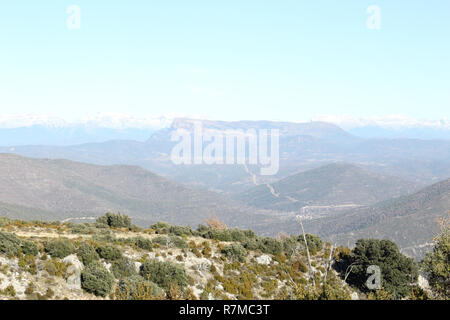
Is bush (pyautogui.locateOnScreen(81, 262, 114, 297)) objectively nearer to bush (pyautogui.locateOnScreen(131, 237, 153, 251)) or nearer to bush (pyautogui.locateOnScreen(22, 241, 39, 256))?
bush (pyautogui.locateOnScreen(22, 241, 39, 256))

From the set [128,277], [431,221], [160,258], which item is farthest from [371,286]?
[431,221]

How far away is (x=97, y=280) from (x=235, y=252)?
11.6m

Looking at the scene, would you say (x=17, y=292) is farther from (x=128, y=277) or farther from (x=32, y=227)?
(x=32, y=227)

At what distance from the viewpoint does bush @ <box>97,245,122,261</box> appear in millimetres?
21359

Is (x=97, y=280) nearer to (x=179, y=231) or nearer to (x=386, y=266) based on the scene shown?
(x=179, y=231)

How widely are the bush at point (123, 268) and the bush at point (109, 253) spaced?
1.33 ft

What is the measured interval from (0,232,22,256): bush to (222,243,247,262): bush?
555 inches

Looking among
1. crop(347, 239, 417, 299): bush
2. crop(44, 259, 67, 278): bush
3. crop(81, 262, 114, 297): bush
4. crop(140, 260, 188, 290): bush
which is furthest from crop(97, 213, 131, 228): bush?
crop(347, 239, 417, 299): bush

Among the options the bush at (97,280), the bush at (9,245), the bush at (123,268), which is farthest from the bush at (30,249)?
the bush at (123,268)

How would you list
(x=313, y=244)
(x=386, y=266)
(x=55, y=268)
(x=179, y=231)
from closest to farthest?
(x=55, y=268), (x=386, y=266), (x=313, y=244), (x=179, y=231)

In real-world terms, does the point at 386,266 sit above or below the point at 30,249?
below

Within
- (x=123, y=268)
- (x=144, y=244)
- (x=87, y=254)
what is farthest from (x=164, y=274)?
(x=144, y=244)

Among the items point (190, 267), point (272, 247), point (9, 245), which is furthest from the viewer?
point (272, 247)

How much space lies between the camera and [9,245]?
62.4ft
